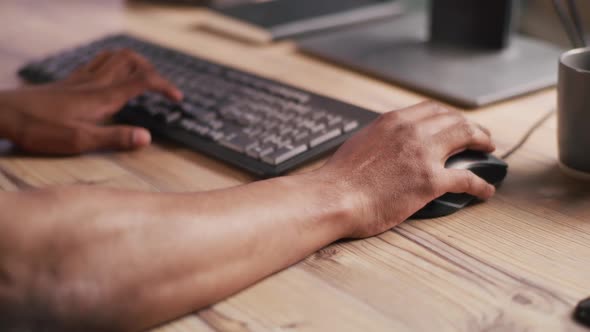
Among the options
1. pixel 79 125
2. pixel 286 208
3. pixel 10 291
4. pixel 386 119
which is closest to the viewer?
pixel 10 291

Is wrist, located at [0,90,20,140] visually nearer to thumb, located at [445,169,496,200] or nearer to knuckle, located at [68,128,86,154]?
knuckle, located at [68,128,86,154]

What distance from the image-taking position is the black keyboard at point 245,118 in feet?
2.34

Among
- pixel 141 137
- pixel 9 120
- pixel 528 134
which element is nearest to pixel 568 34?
pixel 528 134

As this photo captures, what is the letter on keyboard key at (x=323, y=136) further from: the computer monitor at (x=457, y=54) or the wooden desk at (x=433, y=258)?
the computer monitor at (x=457, y=54)

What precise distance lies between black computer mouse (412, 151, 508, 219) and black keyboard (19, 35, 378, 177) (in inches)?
5.3

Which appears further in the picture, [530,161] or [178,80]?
[178,80]

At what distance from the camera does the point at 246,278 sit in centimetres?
52

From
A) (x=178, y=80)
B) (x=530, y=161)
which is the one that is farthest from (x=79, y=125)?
(x=530, y=161)

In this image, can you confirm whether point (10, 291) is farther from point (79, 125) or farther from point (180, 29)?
point (180, 29)

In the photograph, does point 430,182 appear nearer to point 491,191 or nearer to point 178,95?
point 491,191

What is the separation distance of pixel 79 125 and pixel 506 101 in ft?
1.72

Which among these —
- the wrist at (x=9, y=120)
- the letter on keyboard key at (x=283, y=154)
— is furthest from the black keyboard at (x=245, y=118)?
the wrist at (x=9, y=120)

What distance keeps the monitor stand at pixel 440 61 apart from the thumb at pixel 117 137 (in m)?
0.36

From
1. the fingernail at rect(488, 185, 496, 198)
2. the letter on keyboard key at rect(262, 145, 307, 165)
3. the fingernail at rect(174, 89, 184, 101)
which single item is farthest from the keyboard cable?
the fingernail at rect(174, 89, 184, 101)
